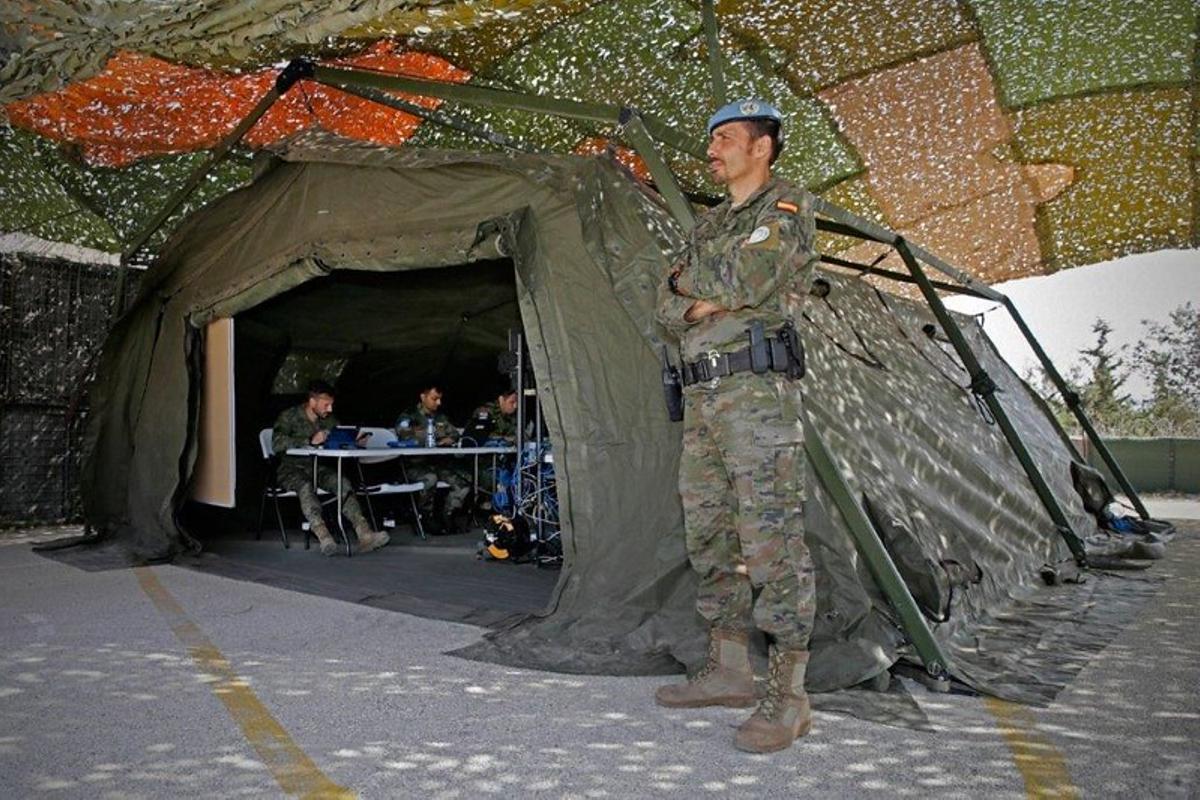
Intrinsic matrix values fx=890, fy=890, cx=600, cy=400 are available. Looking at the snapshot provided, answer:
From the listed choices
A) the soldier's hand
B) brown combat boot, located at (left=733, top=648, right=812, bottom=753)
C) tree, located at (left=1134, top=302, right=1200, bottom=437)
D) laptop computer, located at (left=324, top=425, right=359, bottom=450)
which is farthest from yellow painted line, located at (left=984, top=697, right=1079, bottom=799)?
tree, located at (left=1134, top=302, right=1200, bottom=437)

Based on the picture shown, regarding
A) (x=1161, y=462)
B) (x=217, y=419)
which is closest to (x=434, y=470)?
(x=217, y=419)

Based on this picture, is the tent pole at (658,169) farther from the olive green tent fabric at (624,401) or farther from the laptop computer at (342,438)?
the laptop computer at (342,438)

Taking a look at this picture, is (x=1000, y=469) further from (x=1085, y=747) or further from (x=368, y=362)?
(x=368, y=362)

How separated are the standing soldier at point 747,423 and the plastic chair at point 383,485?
14.0 ft

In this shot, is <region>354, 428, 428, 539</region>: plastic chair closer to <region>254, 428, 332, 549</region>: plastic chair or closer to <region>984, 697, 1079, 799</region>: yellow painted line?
<region>254, 428, 332, 549</region>: plastic chair

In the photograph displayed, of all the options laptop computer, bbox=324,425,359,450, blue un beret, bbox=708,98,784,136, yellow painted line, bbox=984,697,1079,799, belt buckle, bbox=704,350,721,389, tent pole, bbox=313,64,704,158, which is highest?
tent pole, bbox=313,64,704,158

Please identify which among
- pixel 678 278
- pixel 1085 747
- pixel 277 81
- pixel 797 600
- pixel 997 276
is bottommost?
pixel 1085 747

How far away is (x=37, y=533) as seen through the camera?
786 cm

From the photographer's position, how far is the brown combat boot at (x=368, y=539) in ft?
22.2

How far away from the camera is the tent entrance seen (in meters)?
5.79

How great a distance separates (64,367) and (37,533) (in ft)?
5.00

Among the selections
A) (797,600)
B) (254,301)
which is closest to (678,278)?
(797,600)

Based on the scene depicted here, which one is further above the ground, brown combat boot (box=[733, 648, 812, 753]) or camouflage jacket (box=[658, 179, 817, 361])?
camouflage jacket (box=[658, 179, 817, 361])

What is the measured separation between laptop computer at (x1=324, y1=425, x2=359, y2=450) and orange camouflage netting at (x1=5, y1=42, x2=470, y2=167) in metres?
Answer: 2.31
